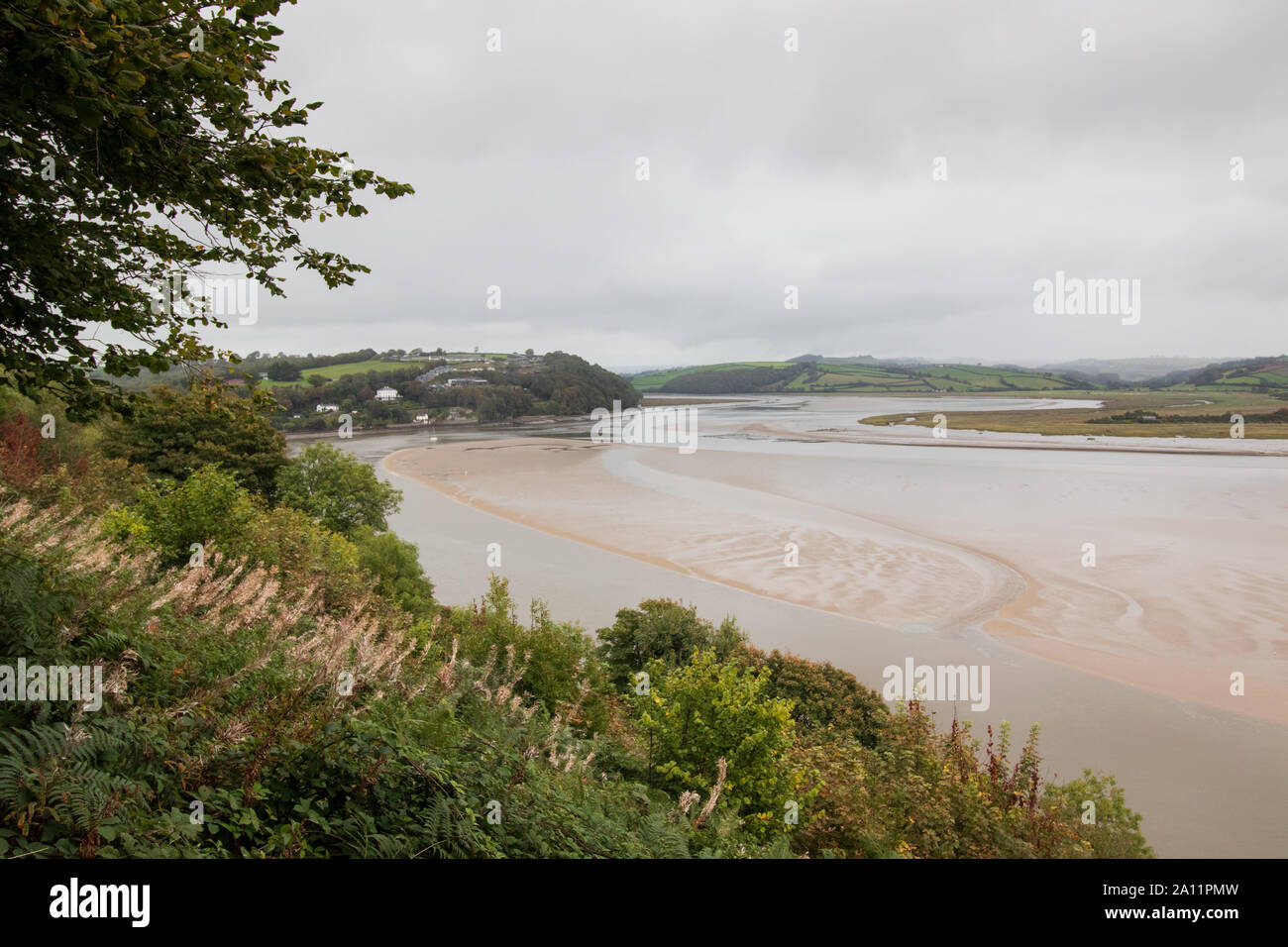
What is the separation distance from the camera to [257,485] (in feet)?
106

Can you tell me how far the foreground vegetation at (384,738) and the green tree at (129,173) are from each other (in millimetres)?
1134

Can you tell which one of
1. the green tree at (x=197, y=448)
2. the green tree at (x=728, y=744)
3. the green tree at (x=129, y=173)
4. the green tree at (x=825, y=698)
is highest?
the green tree at (x=129, y=173)

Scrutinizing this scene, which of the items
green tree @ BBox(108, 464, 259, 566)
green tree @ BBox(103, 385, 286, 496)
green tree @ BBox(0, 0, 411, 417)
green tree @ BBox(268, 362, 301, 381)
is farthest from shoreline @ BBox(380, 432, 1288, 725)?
green tree @ BBox(268, 362, 301, 381)

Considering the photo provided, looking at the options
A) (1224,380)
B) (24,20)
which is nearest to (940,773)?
(24,20)

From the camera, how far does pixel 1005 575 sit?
1059 inches

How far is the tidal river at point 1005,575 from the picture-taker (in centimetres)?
1524

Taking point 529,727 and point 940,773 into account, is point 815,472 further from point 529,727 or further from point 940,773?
point 529,727

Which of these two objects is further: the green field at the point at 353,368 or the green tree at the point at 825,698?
the green field at the point at 353,368

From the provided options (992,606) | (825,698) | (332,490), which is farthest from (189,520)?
(992,606)

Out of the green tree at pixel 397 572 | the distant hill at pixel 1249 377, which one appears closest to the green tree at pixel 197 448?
the green tree at pixel 397 572

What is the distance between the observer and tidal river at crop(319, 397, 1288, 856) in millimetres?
15242

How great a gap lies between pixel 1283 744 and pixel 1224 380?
587 ft

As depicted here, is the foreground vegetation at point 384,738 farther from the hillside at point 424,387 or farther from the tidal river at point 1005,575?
the hillside at point 424,387

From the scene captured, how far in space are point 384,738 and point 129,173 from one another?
15.7ft
